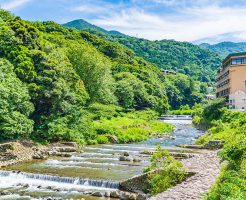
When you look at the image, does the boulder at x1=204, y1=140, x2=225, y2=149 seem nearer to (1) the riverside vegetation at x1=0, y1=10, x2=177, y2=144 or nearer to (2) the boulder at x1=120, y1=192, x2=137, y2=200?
(1) the riverside vegetation at x1=0, y1=10, x2=177, y2=144

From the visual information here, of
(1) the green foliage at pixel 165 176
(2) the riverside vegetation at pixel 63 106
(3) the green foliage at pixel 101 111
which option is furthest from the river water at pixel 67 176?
(3) the green foliage at pixel 101 111

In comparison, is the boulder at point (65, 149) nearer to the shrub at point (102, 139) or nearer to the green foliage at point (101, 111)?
the shrub at point (102, 139)

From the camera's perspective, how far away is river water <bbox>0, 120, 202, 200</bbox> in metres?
25.5

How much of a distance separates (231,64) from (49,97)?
45.4 m

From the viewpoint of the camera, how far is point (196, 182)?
2094 centimetres

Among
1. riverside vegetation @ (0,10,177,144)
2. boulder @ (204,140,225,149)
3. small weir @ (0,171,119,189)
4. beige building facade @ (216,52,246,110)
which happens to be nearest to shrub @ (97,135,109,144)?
riverside vegetation @ (0,10,177,144)

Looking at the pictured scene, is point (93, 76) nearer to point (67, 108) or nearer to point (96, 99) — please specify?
point (96, 99)

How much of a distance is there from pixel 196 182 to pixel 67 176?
37.7 feet

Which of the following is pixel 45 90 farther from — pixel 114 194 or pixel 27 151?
pixel 114 194

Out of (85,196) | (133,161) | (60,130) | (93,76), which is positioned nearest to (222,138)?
(133,161)

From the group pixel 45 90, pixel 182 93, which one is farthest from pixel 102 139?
pixel 182 93

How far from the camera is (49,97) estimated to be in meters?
43.7

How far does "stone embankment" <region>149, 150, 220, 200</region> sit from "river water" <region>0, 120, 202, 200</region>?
5.45m

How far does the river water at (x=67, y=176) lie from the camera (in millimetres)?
25453
